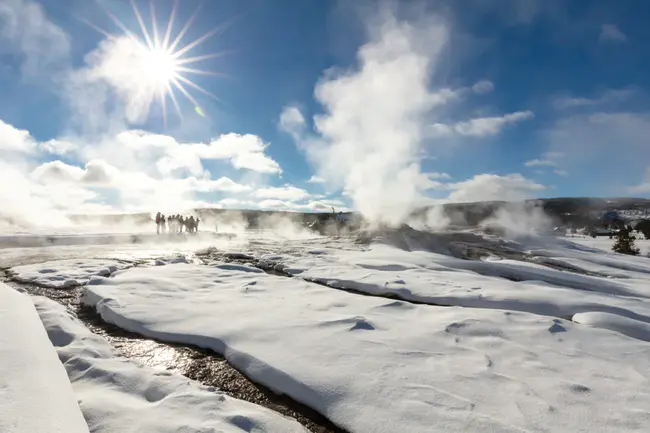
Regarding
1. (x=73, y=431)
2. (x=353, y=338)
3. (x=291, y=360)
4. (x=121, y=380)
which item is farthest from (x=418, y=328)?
(x=73, y=431)

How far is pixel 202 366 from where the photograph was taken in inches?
159

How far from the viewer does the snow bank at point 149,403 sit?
8.54ft

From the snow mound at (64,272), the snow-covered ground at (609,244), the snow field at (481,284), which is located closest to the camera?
the snow field at (481,284)

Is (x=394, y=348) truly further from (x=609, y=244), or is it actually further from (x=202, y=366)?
(x=609, y=244)

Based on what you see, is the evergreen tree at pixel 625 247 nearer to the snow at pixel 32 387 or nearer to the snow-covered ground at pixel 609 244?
the snow-covered ground at pixel 609 244

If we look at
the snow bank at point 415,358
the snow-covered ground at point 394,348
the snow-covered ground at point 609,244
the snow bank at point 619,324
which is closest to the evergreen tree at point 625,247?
the snow-covered ground at point 609,244

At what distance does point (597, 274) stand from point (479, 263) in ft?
16.5

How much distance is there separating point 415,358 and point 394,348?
0.32 meters

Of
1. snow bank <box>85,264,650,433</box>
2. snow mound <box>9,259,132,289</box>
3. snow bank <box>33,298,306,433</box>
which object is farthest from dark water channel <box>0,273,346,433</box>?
snow mound <box>9,259,132,289</box>

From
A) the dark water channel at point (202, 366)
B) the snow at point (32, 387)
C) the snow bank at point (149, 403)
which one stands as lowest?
the dark water channel at point (202, 366)

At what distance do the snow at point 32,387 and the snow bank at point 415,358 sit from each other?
1.65m

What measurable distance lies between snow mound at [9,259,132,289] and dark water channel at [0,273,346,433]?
3185 mm

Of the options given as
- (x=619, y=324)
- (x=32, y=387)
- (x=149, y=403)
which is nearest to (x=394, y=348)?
(x=149, y=403)

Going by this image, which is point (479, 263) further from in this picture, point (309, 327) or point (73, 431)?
point (73, 431)
